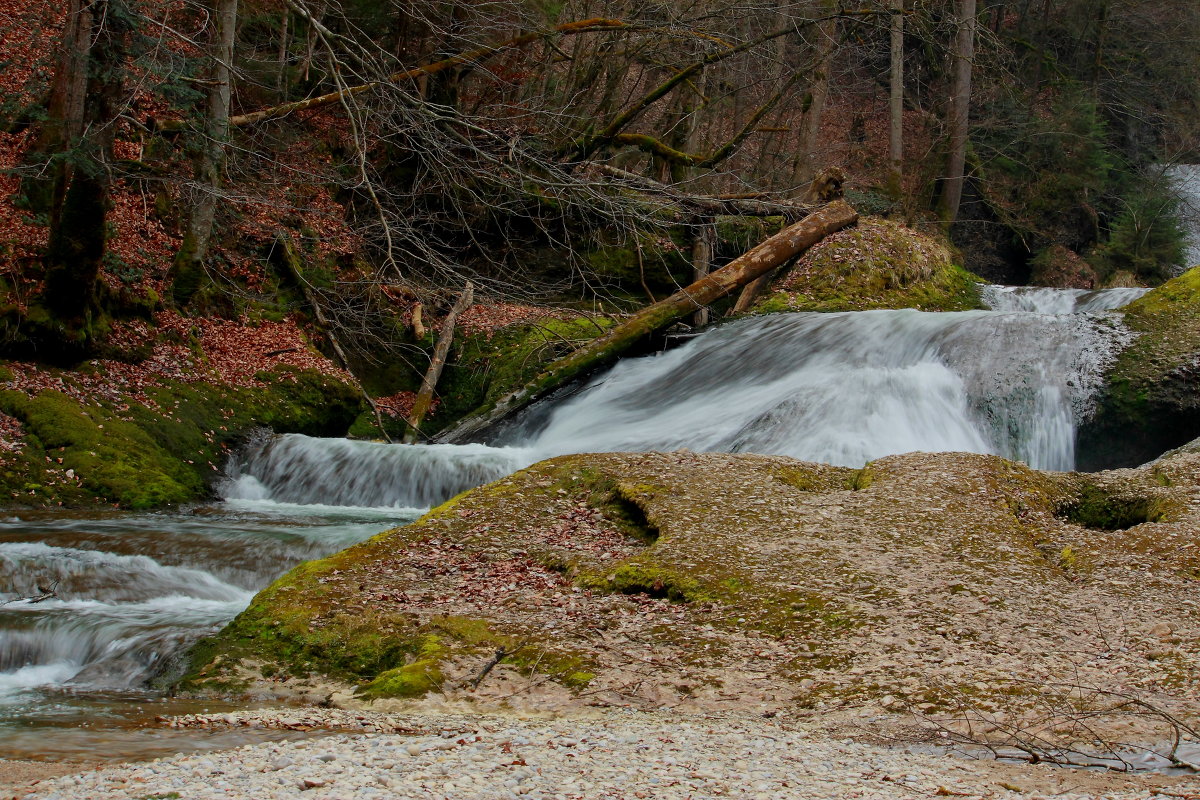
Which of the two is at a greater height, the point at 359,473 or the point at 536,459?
the point at 536,459

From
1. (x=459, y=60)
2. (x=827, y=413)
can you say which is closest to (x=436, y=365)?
(x=459, y=60)

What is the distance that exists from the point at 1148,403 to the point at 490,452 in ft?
24.1

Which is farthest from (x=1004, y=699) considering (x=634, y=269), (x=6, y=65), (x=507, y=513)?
(x=6, y=65)

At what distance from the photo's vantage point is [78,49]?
9.47 meters

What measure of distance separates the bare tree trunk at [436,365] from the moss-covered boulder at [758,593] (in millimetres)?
6481

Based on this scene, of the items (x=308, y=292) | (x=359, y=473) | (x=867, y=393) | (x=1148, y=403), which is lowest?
(x=359, y=473)

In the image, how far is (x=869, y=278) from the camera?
1595cm

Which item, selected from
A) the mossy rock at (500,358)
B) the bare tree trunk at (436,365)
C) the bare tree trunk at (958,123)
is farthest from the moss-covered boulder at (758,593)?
the bare tree trunk at (958,123)

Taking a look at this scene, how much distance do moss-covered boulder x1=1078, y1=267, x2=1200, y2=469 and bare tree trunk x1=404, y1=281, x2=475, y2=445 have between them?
8.05 m

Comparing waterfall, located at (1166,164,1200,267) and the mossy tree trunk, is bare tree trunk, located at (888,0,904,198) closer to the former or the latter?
waterfall, located at (1166,164,1200,267)

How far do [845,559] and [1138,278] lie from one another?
22.1 m

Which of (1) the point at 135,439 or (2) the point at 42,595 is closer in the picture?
(2) the point at 42,595

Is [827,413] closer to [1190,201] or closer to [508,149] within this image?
[508,149]

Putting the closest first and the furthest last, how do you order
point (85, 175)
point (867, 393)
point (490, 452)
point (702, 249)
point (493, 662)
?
point (493, 662)
point (85, 175)
point (867, 393)
point (490, 452)
point (702, 249)
